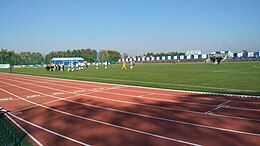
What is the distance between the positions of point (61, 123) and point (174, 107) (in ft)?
14.7

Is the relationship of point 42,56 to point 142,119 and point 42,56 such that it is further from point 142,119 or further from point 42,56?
point 142,119

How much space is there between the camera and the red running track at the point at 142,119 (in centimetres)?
769

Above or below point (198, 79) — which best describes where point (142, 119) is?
below

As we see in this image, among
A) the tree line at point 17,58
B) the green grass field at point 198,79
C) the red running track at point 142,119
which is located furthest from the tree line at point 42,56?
the red running track at point 142,119

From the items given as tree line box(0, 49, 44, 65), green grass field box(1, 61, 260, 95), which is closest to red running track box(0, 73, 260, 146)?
green grass field box(1, 61, 260, 95)

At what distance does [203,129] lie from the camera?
8.35 metres

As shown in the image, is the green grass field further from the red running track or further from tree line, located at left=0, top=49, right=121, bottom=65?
tree line, located at left=0, top=49, right=121, bottom=65

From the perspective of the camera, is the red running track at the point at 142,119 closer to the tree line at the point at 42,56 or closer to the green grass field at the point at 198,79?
the green grass field at the point at 198,79

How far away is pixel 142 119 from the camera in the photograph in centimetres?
988

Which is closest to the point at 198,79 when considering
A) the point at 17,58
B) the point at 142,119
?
the point at 142,119

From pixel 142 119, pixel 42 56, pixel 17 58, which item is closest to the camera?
pixel 142 119

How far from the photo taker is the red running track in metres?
7.69

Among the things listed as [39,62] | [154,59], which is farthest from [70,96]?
[39,62]

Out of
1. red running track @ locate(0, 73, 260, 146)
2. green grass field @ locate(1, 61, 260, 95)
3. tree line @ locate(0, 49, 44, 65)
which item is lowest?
red running track @ locate(0, 73, 260, 146)
